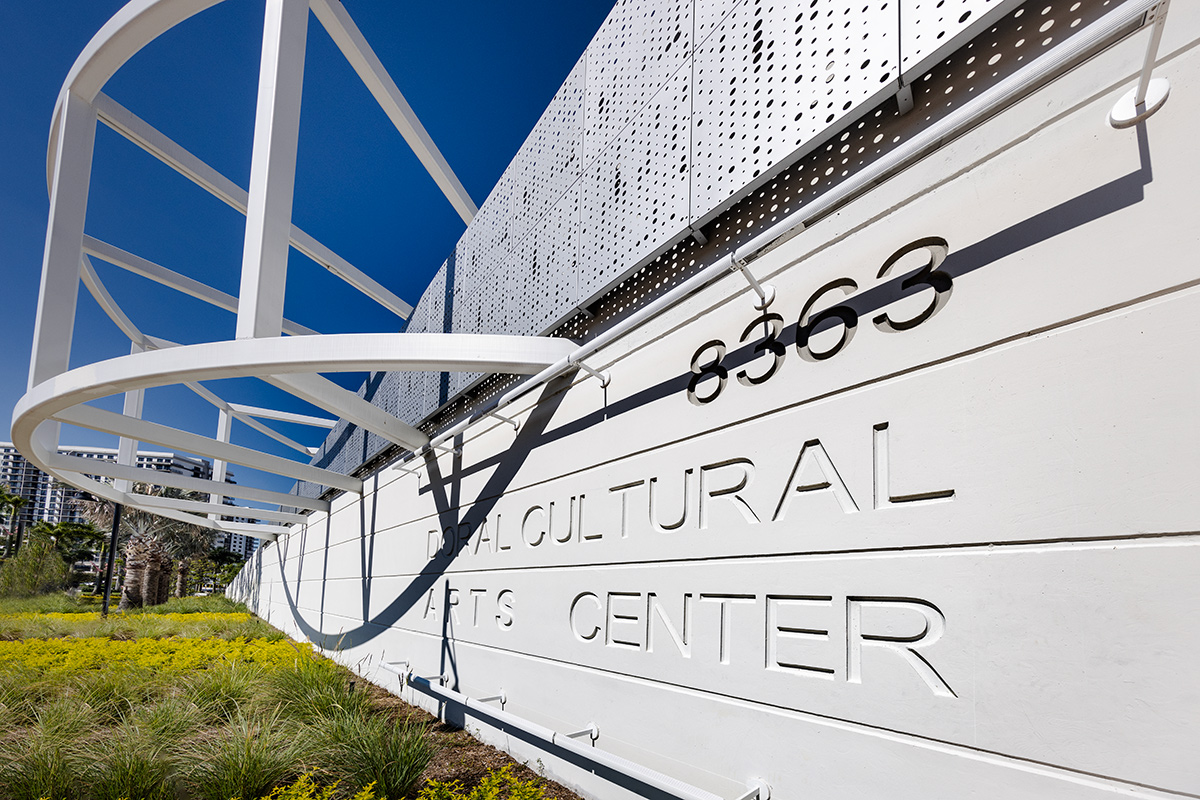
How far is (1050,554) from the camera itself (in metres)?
1.78

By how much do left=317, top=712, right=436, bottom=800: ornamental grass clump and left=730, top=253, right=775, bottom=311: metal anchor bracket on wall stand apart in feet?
12.2

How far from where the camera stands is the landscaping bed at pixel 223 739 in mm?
3492

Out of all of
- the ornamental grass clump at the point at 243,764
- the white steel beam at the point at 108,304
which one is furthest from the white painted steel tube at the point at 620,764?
the white steel beam at the point at 108,304

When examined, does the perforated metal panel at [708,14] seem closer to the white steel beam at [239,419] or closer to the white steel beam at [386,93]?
the white steel beam at [386,93]

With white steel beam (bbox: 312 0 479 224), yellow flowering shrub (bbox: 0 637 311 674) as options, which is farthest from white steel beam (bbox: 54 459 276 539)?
white steel beam (bbox: 312 0 479 224)

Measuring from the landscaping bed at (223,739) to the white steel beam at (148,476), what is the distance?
290 cm

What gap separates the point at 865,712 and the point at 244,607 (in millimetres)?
30672

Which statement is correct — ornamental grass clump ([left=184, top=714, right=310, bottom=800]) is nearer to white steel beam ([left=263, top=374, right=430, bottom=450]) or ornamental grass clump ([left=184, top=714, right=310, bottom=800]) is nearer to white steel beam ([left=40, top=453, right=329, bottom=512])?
white steel beam ([left=263, top=374, right=430, bottom=450])

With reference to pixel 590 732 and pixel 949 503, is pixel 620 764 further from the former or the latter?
pixel 949 503

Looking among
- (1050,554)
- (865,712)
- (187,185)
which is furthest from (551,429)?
(187,185)

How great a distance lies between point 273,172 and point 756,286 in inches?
187

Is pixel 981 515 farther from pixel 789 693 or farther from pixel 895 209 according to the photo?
pixel 895 209

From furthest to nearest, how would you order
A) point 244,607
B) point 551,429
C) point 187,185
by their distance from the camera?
point 244,607 < point 187,185 < point 551,429

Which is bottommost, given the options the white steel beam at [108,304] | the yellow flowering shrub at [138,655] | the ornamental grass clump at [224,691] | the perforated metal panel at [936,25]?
the yellow flowering shrub at [138,655]
